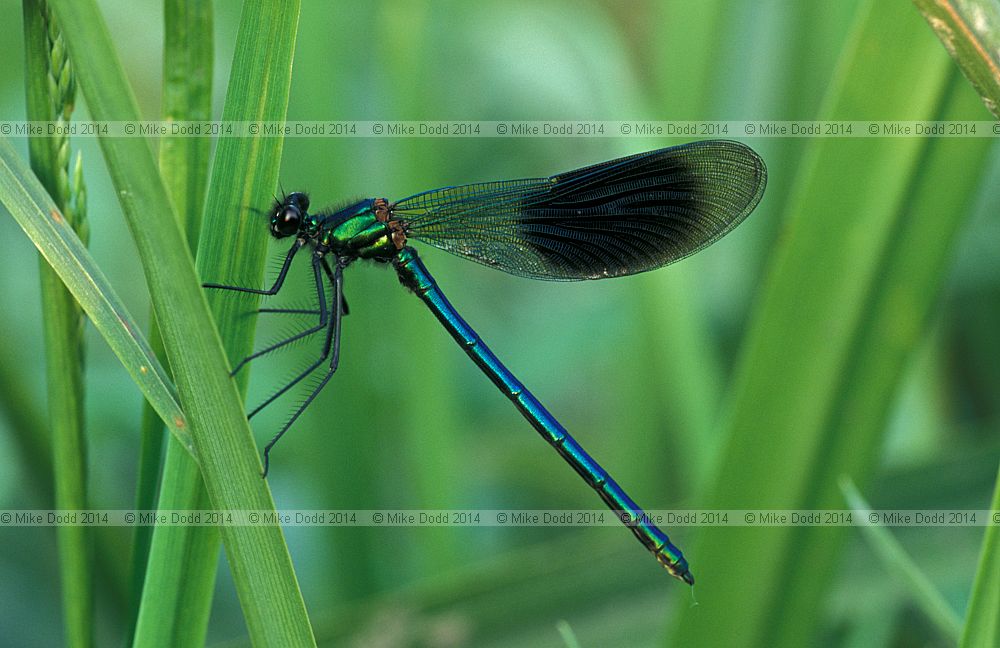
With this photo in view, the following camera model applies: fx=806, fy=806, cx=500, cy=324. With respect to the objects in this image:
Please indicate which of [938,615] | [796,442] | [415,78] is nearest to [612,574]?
[796,442]

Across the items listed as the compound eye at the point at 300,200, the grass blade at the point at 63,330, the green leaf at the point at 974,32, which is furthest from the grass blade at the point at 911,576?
the compound eye at the point at 300,200

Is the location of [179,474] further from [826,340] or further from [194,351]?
[826,340]

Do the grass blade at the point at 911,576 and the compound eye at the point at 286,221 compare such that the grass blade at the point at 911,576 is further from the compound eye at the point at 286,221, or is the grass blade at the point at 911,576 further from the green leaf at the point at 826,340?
the compound eye at the point at 286,221

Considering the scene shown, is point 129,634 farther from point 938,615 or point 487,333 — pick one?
point 487,333

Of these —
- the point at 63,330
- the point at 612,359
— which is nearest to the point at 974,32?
the point at 63,330

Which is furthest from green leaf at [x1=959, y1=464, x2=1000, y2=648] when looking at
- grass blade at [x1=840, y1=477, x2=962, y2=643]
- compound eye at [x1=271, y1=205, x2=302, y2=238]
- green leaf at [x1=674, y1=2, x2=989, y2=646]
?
compound eye at [x1=271, y1=205, x2=302, y2=238]

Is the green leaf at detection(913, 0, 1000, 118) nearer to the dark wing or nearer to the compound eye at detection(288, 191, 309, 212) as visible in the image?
the dark wing
